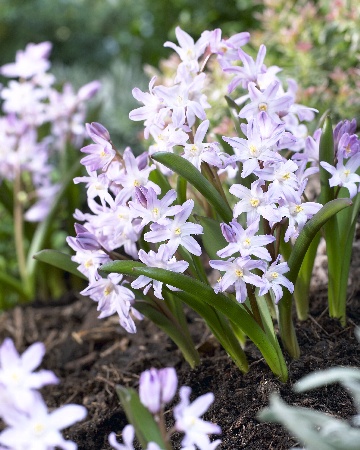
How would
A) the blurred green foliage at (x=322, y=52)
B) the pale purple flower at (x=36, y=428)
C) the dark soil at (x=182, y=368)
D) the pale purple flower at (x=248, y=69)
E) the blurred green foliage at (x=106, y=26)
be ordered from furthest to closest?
the blurred green foliage at (x=106, y=26) < the blurred green foliage at (x=322, y=52) < the pale purple flower at (x=248, y=69) < the dark soil at (x=182, y=368) < the pale purple flower at (x=36, y=428)

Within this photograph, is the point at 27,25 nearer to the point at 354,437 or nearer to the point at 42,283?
the point at 42,283

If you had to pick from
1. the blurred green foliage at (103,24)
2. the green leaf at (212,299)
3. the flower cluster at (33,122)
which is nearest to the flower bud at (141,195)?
the green leaf at (212,299)

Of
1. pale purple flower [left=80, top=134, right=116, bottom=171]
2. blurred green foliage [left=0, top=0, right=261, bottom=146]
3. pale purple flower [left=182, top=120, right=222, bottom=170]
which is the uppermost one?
blurred green foliage [left=0, top=0, right=261, bottom=146]

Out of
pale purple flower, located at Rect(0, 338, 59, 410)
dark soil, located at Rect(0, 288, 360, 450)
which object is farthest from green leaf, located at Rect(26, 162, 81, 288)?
pale purple flower, located at Rect(0, 338, 59, 410)

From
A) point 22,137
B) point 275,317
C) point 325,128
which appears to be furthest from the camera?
point 22,137

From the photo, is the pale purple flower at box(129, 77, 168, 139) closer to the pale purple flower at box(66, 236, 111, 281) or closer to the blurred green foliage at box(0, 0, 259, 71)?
the pale purple flower at box(66, 236, 111, 281)

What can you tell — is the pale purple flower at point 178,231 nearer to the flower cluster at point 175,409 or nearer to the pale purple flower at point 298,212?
the pale purple flower at point 298,212

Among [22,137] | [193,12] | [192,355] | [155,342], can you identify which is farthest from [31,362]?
[193,12]
